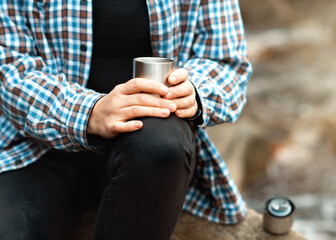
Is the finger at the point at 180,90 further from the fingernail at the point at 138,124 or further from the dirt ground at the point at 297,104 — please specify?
the dirt ground at the point at 297,104

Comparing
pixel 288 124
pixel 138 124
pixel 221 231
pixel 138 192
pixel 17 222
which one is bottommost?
Answer: pixel 288 124

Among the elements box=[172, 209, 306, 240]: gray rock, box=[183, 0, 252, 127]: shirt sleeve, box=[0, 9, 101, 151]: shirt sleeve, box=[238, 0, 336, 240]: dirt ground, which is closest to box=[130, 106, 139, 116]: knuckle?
box=[0, 9, 101, 151]: shirt sleeve

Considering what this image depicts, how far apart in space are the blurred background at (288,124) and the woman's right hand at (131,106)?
6.73ft

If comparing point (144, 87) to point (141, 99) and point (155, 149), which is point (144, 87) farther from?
point (155, 149)

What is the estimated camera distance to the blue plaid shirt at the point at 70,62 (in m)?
0.93

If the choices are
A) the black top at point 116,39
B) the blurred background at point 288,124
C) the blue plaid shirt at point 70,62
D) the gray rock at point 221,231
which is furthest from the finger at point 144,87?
the blurred background at point 288,124

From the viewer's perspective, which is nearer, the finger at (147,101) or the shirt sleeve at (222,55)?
the finger at (147,101)

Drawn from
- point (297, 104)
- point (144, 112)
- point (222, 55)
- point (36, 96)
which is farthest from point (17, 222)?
point (297, 104)

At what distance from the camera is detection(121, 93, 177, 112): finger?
2.58 feet

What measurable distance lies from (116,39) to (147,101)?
32 cm

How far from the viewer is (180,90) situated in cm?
83

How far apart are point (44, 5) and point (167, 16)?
0.98 feet

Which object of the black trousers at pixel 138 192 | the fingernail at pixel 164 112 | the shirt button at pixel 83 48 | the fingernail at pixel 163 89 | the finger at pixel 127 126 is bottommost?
the black trousers at pixel 138 192

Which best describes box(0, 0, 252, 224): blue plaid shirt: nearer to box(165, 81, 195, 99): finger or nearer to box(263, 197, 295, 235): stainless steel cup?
box(165, 81, 195, 99): finger
